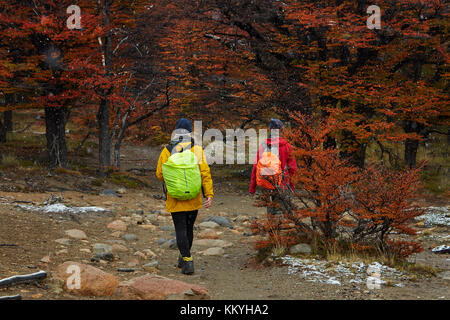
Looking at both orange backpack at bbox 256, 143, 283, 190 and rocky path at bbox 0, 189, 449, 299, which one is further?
orange backpack at bbox 256, 143, 283, 190

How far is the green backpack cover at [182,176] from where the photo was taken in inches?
233

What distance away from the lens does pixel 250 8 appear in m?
16.0

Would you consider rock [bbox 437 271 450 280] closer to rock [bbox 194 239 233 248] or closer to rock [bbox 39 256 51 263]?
rock [bbox 194 239 233 248]

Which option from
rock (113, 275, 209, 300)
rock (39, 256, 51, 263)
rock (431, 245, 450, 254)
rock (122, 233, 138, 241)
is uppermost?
rock (113, 275, 209, 300)

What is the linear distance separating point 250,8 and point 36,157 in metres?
9.93

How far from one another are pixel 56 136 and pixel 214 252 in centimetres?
1024

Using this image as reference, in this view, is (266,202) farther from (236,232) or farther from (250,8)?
(250,8)

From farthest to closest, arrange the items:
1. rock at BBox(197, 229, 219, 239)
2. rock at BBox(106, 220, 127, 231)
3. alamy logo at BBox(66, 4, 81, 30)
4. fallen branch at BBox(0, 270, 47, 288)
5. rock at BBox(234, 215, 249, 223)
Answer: alamy logo at BBox(66, 4, 81, 30) < rock at BBox(234, 215, 249, 223) < rock at BBox(106, 220, 127, 231) < rock at BBox(197, 229, 219, 239) < fallen branch at BBox(0, 270, 47, 288)

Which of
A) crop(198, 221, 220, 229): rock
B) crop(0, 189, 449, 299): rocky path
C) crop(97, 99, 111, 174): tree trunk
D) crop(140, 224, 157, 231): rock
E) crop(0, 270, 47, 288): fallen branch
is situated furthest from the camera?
crop(97, 99, 111, 174): tree trunk

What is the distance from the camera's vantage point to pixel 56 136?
15.9 m

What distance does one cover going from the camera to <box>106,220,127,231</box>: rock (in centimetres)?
913

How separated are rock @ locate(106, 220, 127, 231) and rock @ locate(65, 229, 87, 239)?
1.11 metres

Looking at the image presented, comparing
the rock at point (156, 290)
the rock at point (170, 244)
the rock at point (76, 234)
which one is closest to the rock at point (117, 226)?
the rock at point (76, 234)

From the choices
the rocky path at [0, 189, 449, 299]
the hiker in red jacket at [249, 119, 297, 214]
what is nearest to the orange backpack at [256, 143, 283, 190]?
the hiker in red jacket at [249, 119, 297, 214]
